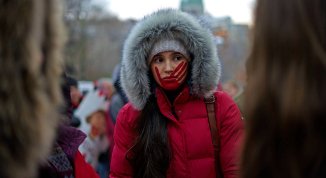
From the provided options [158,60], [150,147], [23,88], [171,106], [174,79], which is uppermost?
[23,88]

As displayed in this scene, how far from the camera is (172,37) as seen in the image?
13.0 ft

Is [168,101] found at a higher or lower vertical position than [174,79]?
lower

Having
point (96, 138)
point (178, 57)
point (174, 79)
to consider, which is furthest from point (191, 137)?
point (96, 138)

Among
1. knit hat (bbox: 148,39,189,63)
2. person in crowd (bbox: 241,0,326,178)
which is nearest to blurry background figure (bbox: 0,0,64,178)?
person in crowd (bbox: 241,0,326,178)

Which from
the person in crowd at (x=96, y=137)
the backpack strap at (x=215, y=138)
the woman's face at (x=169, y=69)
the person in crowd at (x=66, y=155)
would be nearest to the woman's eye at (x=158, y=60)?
the woman's face at (x=169, y=69)

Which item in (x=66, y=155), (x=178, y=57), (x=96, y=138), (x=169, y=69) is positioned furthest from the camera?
(x=96, y=138)

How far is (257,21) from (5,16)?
2.95ft

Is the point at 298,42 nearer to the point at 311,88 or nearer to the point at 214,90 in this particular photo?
the point at 311,88

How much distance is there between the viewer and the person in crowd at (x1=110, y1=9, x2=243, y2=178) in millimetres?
3660

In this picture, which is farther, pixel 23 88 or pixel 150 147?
pixel 150 147

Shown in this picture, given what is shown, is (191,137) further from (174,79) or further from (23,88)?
(23,88)

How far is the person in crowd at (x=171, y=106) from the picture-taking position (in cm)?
366

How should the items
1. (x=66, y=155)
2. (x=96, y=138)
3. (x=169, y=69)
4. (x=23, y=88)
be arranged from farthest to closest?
1. (x=96, y=138)
2. (x=169, y=69)
3. (x=66, y=155)
4. (x=23, y=88)

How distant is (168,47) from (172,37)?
9 centimetres
